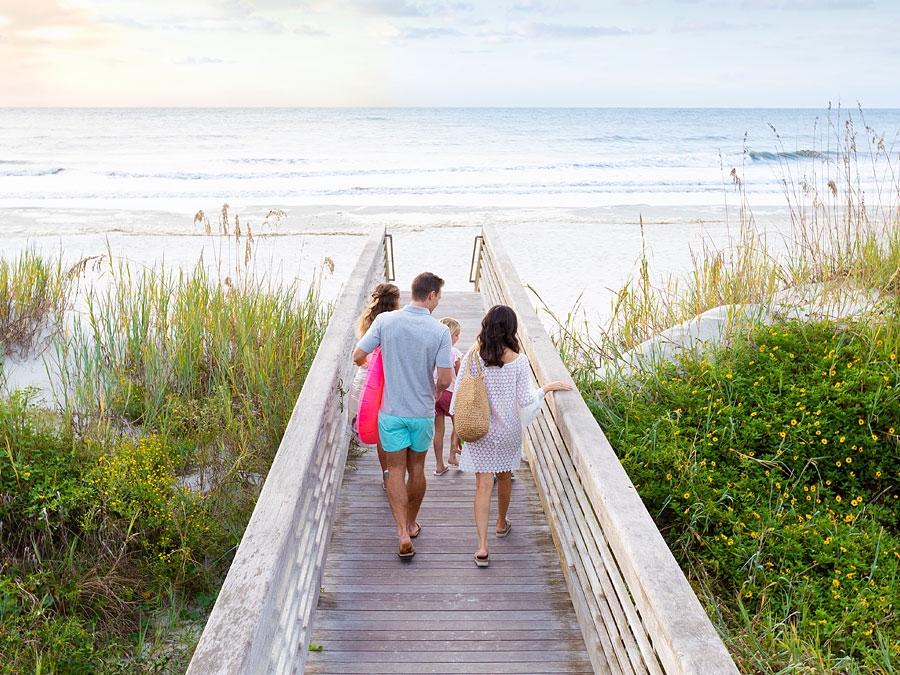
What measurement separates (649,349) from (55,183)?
31.1m

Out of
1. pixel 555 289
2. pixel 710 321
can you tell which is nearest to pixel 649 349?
pixel 710 321

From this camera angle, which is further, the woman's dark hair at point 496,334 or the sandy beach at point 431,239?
the sandy beach at point 431,239

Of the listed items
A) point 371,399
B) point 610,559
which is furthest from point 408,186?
point 610,559

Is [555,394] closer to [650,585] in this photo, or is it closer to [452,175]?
[650,585]

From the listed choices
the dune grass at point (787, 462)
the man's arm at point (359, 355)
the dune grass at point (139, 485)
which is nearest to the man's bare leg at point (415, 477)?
the man's arm at point (359, 355)

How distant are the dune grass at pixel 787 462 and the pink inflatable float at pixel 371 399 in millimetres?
1883

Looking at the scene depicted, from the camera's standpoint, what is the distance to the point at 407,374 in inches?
150

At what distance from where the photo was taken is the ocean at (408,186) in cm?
1591

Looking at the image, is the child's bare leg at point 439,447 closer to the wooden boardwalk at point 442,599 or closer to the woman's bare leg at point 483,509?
the wooden boardwalk at point 442,599

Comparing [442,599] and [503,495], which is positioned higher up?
[503,495]

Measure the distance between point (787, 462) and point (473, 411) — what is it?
102 inches

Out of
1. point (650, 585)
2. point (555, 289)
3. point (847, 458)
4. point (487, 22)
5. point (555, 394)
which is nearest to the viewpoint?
point (650, 585)

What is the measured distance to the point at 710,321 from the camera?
6.41 m

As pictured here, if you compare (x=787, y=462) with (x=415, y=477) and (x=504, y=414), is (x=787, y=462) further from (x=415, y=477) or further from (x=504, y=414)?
(x=415, y=477)
